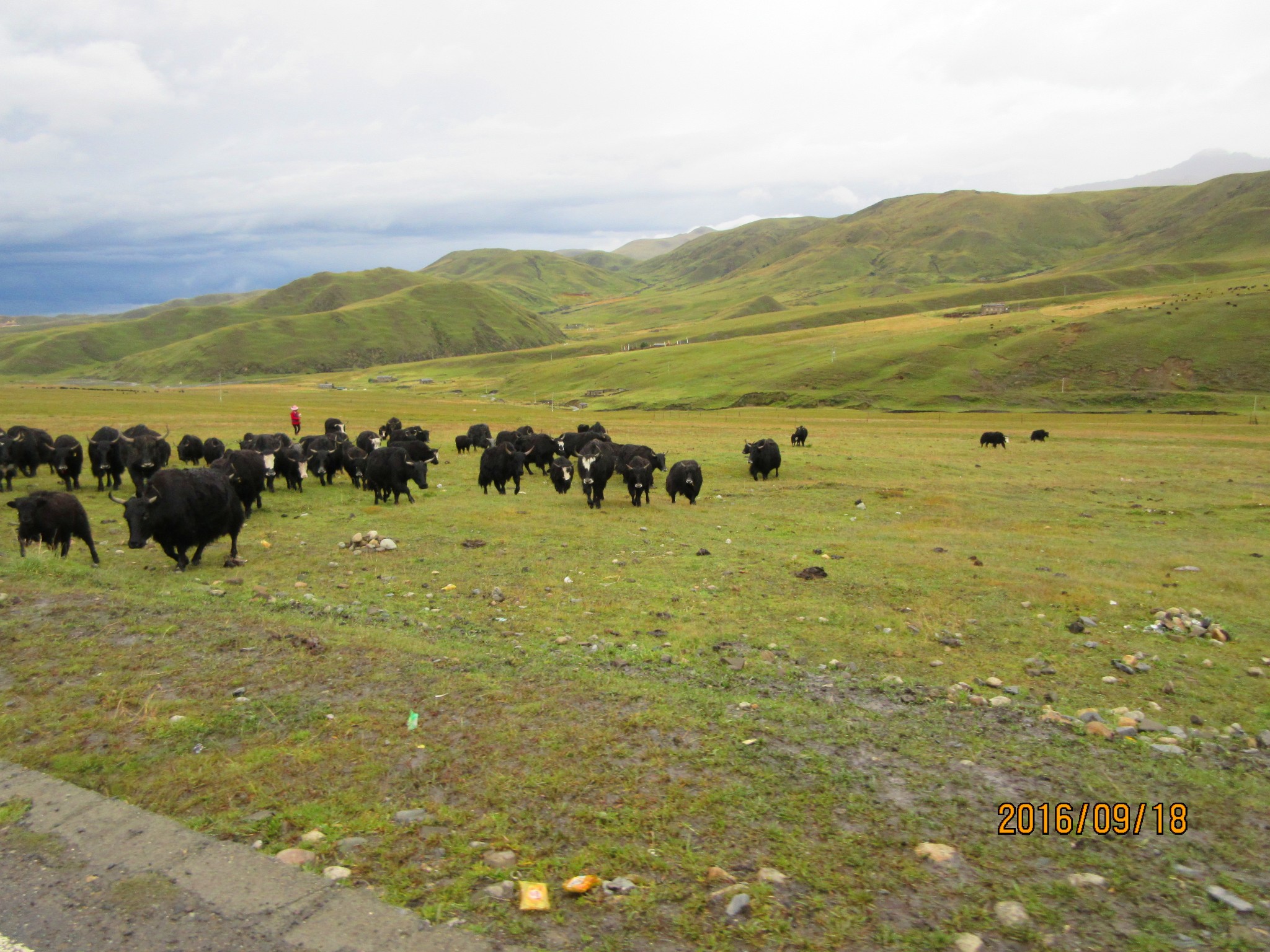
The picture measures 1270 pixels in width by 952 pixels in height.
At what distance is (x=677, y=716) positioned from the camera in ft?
23.8

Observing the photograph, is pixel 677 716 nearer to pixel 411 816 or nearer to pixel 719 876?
pixel 719 876

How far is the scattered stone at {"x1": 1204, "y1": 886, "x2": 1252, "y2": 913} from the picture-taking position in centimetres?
466

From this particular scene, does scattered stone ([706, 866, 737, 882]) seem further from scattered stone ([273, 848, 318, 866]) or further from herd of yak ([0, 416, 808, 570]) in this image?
herd of yak ([0, 416, 808, 570])

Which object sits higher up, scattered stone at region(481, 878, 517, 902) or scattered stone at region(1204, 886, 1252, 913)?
scattered stone at region(481, 878, 517, 902)

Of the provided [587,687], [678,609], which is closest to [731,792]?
[587,687]

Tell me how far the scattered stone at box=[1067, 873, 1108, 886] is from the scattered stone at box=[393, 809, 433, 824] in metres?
4.60

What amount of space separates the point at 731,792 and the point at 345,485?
872 inches

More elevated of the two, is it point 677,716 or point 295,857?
point 295,857

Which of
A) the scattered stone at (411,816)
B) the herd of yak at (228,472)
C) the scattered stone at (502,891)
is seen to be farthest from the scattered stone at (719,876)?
the herd of yak at (228,472)

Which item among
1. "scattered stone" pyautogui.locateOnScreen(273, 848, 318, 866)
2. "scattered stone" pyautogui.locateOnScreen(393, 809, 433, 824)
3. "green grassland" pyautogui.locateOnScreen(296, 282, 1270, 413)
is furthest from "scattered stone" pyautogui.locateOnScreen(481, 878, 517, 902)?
"green grassland" pyautogui.locateOnScreen(296, 282, 1270, 413)
